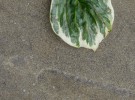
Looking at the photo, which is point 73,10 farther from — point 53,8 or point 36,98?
point 36,98

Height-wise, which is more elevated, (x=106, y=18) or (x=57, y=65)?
(x=106, y=18)

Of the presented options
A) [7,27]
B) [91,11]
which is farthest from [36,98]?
[91,11]

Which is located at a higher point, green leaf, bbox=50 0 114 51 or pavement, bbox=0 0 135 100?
green leaf, bbox=50 0 114 51

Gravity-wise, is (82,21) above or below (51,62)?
above

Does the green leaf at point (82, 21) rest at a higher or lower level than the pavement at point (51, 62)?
higher

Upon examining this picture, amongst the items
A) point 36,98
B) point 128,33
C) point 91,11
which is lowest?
point 36,98
